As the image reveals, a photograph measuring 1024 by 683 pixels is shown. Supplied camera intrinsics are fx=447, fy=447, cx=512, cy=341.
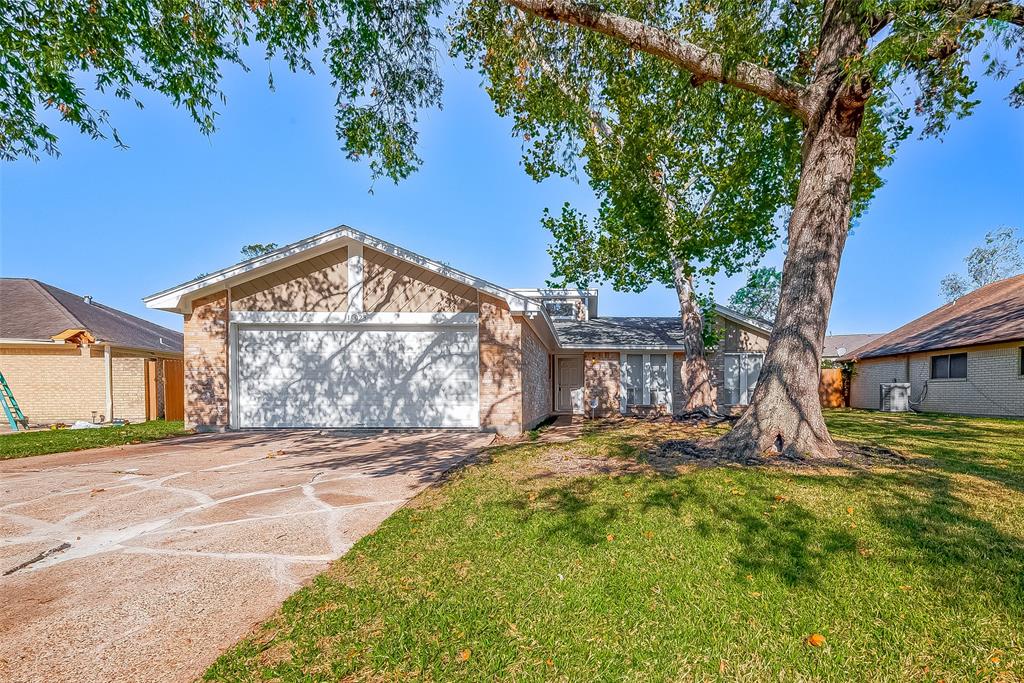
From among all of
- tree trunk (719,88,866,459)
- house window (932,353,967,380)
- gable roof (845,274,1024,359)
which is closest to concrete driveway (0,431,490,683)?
tree trunk (719,88,866,459)

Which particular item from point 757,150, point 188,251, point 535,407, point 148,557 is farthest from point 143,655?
point 188,251

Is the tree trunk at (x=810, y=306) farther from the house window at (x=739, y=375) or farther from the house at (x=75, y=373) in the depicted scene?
the house at (x=75, y=373)

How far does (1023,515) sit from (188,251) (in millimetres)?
27638

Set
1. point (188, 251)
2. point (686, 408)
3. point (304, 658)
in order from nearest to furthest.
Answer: point (304, 658) → point (686, 408) → point (188, 251)

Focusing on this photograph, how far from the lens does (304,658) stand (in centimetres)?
221

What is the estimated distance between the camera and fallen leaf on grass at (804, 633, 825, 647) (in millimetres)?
2295

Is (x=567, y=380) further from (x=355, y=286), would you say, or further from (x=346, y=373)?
(x=355, y=286)

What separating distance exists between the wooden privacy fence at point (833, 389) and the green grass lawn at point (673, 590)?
18542 mm

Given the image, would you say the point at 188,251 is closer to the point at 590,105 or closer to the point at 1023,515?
the point at 590,105

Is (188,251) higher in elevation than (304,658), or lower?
higher

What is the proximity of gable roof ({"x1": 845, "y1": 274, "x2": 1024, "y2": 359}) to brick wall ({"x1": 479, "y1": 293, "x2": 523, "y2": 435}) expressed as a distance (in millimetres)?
15015

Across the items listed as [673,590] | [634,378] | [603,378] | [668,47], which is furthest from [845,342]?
[673,590]

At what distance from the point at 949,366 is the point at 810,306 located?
48.6ft

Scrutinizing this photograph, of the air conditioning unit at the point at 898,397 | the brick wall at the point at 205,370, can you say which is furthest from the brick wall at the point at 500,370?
the air conditioning unit at the point at 898,397
